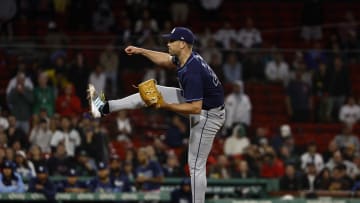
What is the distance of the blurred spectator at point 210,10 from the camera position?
2262 cm

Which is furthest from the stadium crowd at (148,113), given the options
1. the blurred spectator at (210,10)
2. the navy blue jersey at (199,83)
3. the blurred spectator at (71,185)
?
the navy blue jersey at (199,83)

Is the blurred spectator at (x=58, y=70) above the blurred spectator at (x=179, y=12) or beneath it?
beneath

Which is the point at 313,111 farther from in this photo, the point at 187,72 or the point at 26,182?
the point at 187,72

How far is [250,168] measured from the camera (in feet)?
59.5

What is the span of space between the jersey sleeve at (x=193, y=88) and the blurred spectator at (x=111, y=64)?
8.91 m

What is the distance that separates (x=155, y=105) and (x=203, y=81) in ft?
2.12

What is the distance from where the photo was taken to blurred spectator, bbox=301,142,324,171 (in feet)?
60.6

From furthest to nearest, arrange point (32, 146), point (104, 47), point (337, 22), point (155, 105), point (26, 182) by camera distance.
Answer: point (337, 22) < point (104, 47) < point (32, 146) < point (26, 182) < point (155, 105)

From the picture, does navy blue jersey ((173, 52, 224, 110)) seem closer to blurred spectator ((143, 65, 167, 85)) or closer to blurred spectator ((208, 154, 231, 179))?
blurred spectator ((208, 154, 231, 179))

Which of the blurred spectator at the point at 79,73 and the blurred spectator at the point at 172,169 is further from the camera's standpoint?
the blurred spectator at the point at 79,73

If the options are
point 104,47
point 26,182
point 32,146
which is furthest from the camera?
point 104,47

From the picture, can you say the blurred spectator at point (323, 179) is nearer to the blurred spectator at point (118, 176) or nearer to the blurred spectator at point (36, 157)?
the blurred spectator at point (118, 176)

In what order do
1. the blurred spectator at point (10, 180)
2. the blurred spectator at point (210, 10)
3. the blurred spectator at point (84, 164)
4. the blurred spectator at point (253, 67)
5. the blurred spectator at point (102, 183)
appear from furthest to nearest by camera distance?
1. the blurred spectator at point (210, 10)
2. the blurred spectator at point (253, 67)
3. the blurred spectator at point (84, 164)
4. the blurred spectator at point (102, 183)
5. the blurred spectator at point (10, 180)

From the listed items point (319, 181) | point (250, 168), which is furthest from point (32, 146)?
point (319, 181)
